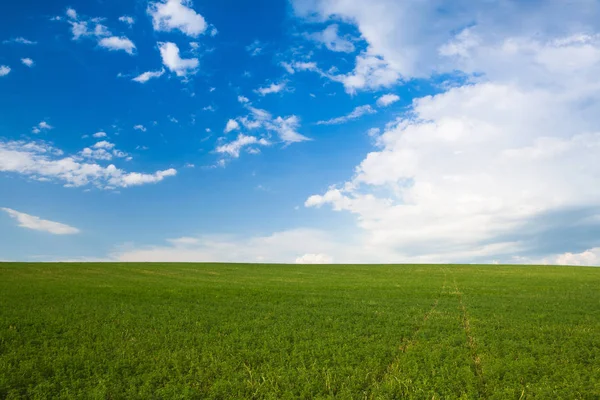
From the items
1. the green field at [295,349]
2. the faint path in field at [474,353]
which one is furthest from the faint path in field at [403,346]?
the faint path in field at [474,353]

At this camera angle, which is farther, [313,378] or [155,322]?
[155,322]

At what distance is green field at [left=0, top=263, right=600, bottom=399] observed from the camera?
12.9m

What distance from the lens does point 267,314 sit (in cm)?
2373

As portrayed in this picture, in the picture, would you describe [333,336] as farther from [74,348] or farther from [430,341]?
[74,348]

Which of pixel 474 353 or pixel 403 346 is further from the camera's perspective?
pixel 403 346

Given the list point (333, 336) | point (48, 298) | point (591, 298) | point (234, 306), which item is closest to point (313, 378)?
point (333, 336)

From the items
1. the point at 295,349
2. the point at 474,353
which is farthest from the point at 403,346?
the point at 295,349

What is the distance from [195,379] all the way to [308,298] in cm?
1784

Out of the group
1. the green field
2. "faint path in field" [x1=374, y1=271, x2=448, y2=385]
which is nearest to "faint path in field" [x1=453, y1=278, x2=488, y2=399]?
the green field

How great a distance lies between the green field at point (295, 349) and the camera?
1291 cm

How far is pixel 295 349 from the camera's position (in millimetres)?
16266

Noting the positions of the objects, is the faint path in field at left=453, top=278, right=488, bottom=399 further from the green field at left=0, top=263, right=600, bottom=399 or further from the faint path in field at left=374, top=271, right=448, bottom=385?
the faint path in field at left=374, top=271, right=448, bottom=385

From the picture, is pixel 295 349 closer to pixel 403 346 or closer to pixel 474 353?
pixel 403 346

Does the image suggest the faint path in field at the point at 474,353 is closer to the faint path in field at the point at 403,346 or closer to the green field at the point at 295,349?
the green field at the point at 295,349
